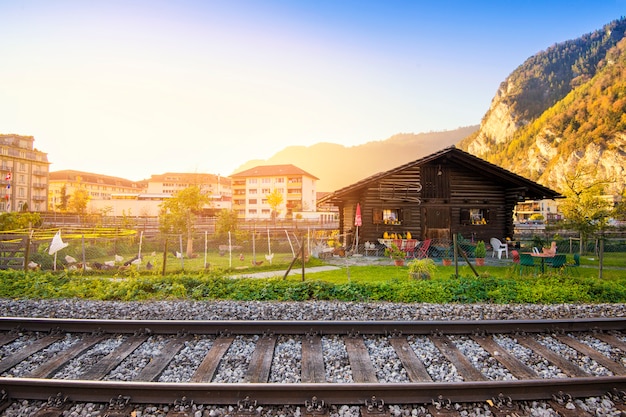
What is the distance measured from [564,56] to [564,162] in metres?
95.2

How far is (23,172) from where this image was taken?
234ft

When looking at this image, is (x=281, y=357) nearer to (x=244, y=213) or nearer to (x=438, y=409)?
(x=438, y=409)

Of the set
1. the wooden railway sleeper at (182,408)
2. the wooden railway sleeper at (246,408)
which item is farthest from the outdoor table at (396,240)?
the wooden railway sleeper at (182,408)

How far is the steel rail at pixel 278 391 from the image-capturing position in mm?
3570

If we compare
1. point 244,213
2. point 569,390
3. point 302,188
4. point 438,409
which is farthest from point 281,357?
point 244,213

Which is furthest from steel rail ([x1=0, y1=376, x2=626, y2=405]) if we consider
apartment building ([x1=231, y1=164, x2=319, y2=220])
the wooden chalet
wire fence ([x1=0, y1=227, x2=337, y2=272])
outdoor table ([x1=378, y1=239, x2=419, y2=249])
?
apartment building ([x1=231, y1=164, x2=319, y2=220])

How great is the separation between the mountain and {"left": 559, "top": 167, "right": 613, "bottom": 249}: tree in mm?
58053

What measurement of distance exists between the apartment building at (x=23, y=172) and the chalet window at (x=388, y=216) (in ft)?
243

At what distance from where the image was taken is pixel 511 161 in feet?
431

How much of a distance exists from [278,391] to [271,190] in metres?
82.4

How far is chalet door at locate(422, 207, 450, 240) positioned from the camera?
Result: 19688 mm

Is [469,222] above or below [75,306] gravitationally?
above

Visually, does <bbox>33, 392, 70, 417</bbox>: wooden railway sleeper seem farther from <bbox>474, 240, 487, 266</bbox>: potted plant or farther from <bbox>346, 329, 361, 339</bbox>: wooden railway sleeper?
<bbox>474, 240, 487, 266</bbox>: potted plant

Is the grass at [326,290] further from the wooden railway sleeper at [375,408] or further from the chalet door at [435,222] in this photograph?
the chalet door at [435,222]
